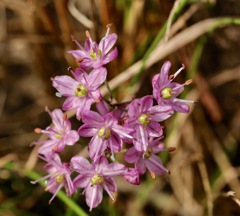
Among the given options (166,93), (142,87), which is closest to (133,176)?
(166,93)

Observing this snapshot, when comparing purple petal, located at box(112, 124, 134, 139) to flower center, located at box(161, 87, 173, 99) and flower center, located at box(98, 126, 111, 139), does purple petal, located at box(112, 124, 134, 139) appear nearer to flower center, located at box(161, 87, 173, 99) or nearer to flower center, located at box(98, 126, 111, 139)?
flower center, located at box(98, 126, 111, 139)

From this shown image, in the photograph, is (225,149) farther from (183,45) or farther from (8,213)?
(8,213)

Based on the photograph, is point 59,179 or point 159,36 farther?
point 159,36

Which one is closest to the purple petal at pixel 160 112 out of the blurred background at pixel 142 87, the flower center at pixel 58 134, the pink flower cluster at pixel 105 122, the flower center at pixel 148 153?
the pink flower cluster at pixel 105 122

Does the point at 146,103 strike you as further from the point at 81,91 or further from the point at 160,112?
the point at 81,91

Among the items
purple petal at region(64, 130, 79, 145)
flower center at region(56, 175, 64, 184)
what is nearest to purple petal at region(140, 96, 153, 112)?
purple petal at region(64, 130, 79, 145)

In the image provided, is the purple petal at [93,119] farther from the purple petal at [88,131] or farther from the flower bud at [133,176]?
the flower bud at [133,176]
